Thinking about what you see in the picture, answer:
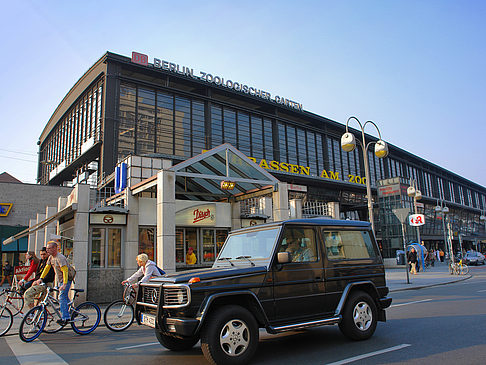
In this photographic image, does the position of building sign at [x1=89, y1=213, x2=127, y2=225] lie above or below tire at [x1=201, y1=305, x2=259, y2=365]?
above

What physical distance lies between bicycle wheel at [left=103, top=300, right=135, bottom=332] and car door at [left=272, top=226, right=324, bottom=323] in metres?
4.97

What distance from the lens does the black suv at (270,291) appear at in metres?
5.08

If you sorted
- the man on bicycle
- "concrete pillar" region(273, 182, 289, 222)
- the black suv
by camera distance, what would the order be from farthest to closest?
"concrete pillar" region(273, 182, 289, 222) < the man on bicycle < the black suv

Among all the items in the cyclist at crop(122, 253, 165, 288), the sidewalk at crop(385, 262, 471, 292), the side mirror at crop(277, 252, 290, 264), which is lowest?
the sidewalk at crop(385, 262, 471, 292)

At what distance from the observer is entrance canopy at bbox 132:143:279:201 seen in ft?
49.5

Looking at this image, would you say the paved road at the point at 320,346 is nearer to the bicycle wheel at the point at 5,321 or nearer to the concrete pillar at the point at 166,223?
the bicycle wheel at the point at 5,321

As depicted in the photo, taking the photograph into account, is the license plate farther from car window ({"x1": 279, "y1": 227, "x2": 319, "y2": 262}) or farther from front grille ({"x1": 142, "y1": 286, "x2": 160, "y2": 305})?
car window ({"x1": 279, "y1": 227, "x2": 319, "y2": 262})

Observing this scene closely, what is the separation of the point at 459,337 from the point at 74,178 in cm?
4165

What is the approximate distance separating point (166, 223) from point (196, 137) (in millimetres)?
24072

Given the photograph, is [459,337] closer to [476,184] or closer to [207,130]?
[207,130]

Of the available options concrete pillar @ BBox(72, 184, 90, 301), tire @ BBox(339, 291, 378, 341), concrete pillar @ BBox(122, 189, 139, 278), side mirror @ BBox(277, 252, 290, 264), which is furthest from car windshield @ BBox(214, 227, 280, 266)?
concrete pillar @ BBox(122, 189, 139, 278)

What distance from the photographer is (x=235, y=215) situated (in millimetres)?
18516

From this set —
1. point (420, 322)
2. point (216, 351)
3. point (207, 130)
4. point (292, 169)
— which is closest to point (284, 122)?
point (292, 169)

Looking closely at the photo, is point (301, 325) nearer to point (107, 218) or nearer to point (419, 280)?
point (107, 218)
